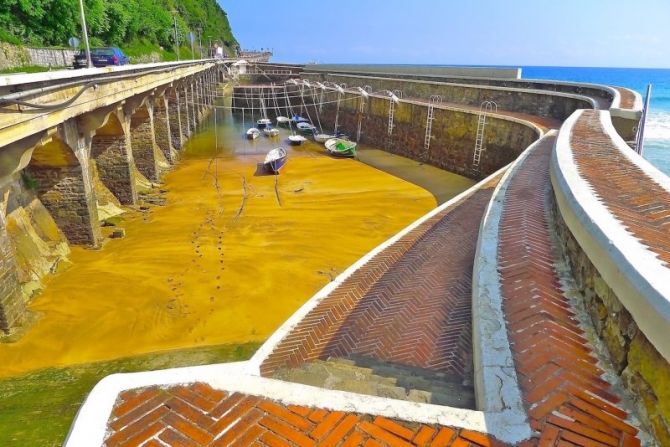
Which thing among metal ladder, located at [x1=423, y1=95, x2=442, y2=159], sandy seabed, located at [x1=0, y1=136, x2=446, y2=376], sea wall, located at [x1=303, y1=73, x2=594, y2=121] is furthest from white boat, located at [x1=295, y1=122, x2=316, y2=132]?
sandy seabed, located at [x1=0, y1=136, x2=446, y2=376]

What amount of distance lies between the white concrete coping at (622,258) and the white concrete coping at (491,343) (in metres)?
0.90

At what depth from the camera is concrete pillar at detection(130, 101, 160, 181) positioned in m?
19.5

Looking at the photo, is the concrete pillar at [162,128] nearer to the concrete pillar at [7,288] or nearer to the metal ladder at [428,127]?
the metal ladder at [428,127]

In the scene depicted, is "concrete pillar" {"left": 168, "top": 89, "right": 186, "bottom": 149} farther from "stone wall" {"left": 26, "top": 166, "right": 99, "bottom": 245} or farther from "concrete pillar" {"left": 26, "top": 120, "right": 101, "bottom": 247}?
"stone wall" {"left": 26, "top": 166, "right": 99, "bottom": 245}

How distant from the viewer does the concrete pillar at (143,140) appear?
19547mm

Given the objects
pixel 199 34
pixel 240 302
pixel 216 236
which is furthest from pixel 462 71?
pixel 199 34

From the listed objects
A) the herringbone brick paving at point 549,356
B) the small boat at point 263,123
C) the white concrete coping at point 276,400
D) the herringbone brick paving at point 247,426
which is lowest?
the small boat at point 263,123

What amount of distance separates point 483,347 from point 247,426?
198 cm

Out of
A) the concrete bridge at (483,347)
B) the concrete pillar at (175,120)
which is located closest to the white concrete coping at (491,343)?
the concrete bridge at (483,347)

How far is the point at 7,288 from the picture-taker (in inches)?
341

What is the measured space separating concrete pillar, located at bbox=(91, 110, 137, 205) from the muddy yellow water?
116 centimetres

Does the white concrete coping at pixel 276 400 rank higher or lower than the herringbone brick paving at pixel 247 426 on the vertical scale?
higher

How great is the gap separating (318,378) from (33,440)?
485cm

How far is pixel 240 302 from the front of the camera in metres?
10.2
